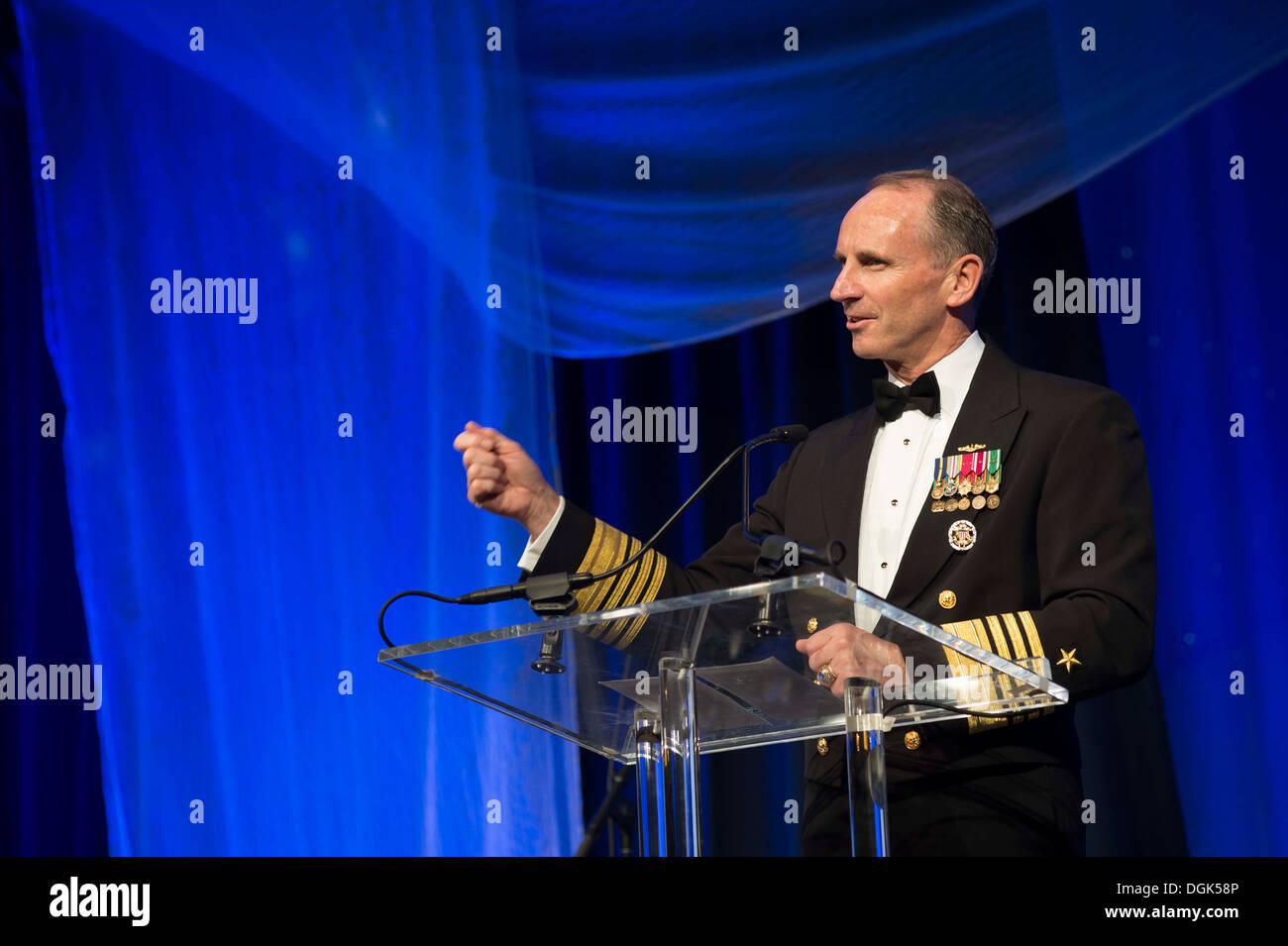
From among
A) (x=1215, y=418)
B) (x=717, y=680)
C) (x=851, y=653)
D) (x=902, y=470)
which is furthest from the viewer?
(x=1215, y=418)

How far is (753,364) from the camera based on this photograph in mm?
3514

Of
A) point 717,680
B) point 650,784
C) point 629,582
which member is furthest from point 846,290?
point 650,784

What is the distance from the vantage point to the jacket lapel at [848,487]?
2.29 metres

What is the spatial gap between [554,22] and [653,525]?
128 centimetres

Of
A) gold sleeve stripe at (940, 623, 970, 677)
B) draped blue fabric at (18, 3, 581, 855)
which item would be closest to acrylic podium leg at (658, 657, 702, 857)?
gold sleeve stripe at (940, 623, 970, 677)

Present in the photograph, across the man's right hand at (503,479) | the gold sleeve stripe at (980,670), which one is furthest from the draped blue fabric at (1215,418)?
the man's right hand at (503,479)

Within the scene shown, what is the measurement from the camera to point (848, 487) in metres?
2.35

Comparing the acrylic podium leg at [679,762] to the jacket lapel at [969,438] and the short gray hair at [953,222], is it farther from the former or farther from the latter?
the short gray hair at [953,222]

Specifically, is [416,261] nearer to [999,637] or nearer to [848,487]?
[848,487]

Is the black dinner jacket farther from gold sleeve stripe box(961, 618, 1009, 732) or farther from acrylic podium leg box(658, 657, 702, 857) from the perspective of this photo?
acrylic podium leg box(658, 657, 702, 857)

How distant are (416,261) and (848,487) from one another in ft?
5.23

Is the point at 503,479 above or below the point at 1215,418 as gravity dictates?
below
